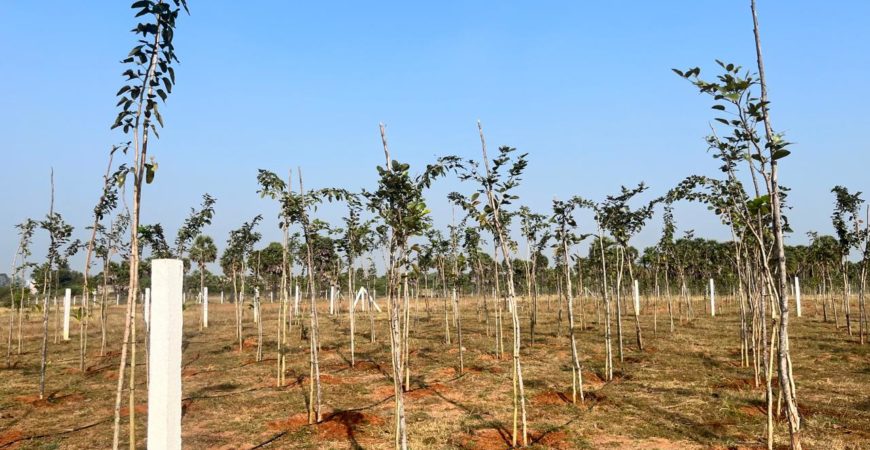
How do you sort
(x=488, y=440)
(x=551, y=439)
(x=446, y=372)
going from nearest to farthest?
(x=551, y=439)
(x=488, y=440)
(x=446, y=372)

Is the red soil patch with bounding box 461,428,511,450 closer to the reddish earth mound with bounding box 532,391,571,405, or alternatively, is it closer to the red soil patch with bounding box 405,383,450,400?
the reddish earth mound with bounding box 532,391,571,405

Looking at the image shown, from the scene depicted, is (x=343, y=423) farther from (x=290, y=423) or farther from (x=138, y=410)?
(x=138, y=410)

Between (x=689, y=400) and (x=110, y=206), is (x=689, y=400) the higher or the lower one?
the lower one

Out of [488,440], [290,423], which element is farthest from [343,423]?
[488,440]

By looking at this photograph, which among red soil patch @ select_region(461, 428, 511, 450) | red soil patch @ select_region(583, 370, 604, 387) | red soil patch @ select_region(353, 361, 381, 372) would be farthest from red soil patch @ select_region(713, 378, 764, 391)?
red soil patch @ select_region(353, 361, 381, 372)

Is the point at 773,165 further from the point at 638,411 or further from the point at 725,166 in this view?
the point at 638,411

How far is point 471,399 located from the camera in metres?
16.2

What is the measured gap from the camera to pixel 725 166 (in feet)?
33.8

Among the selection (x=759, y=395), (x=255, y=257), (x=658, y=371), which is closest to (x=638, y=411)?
(x=759, y=395)

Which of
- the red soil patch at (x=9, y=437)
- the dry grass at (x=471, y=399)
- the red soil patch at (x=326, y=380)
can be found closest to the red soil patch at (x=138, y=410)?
the dry grass at (x=471, y=399)

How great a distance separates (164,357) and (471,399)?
13348 millimetres

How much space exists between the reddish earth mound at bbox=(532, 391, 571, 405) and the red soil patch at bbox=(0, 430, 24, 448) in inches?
525

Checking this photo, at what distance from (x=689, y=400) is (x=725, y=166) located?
8.05 metres

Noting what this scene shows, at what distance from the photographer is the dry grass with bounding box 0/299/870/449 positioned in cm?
1242
